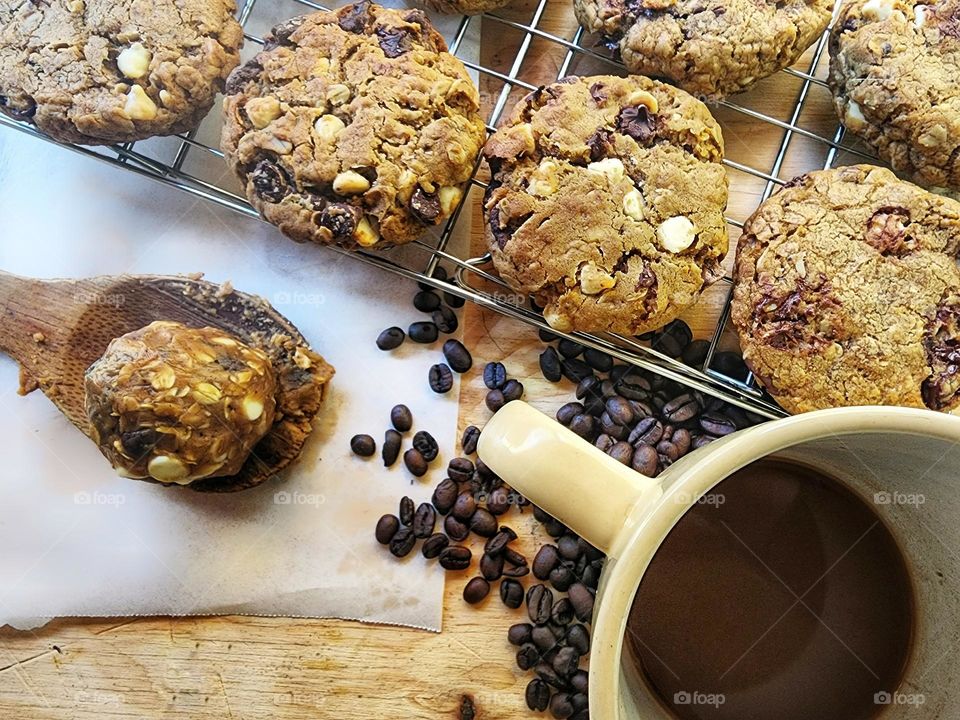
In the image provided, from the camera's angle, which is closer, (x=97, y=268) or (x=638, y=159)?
(x=638, y=159)

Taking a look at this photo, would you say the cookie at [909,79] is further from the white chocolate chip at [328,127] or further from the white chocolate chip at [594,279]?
the white chocolate chip at [328,127]

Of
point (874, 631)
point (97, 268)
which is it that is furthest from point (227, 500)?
point (874, 631)

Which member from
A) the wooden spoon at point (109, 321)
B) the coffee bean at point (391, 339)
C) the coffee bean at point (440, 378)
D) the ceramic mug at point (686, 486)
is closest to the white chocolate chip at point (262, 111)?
the wooden spoon at point (109, 321)

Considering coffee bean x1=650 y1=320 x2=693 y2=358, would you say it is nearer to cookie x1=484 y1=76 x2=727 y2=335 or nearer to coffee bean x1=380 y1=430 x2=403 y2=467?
cookie x1=484 y1=76 x2=727 y2=335

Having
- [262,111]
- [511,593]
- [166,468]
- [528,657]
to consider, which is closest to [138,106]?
[262,111]

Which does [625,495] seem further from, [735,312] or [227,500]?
[227,500]
